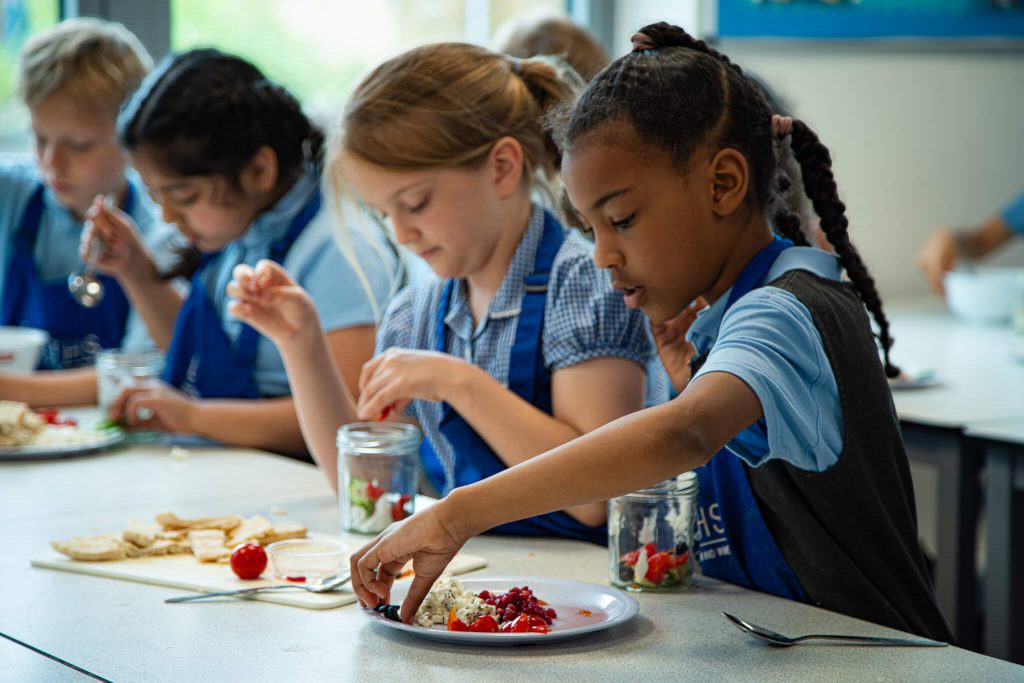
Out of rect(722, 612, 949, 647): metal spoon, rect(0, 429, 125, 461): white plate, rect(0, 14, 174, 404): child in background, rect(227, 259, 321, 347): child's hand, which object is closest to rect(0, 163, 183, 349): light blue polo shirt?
rect(0, 14, 174, 404): child in background

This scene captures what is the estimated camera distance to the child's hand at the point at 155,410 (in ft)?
6.12

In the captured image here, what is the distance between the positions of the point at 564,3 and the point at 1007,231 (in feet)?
4.51

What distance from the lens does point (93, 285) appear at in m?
2.14

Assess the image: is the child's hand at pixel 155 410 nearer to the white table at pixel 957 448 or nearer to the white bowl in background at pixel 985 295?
the white table at pixel 957 448

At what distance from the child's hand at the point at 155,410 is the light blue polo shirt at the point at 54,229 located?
56 cm

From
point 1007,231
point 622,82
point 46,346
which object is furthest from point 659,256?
point 1007,231

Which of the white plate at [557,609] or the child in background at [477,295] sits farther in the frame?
the child in background at [477,295]

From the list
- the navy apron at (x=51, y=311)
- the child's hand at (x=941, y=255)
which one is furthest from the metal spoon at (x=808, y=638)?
the child's hand at (x=941, y=255)

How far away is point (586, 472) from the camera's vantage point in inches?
37.7

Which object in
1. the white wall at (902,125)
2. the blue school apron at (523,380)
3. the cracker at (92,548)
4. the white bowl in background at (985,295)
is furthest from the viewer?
the white wall at (902,125)

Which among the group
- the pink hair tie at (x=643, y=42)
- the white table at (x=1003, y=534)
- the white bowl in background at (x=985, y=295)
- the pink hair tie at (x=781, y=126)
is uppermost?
the pink hair tie at (x=643, y=42)

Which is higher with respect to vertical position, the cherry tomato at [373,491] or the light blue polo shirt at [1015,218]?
the light blue polo shirt at [1015,218]

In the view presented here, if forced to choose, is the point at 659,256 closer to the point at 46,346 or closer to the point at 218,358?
the point at 218,358

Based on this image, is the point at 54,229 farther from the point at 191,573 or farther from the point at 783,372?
the point at 783,372
